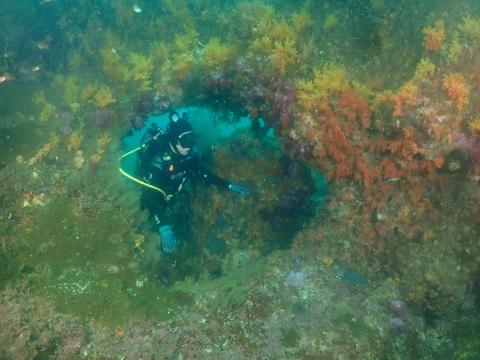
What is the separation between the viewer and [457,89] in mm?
4758

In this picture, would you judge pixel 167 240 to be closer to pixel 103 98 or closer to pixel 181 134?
pixel 181 134

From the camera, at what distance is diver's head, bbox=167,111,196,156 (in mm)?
A: 6961

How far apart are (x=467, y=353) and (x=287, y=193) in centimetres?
408

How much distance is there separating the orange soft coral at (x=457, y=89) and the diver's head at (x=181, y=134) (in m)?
4.33

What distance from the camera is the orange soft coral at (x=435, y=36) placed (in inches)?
205

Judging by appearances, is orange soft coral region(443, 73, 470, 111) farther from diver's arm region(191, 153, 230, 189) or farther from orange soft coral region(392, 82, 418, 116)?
diver's arm region(191, 153, 230, 189)

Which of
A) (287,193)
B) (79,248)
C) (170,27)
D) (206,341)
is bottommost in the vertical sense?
(206,341)

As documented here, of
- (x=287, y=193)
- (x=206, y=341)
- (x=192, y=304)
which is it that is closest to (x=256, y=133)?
(x=287, y=193)

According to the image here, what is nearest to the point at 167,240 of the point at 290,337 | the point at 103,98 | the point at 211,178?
the point at 211,178

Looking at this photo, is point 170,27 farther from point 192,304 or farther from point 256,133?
point 192,304

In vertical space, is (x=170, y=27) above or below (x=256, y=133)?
above

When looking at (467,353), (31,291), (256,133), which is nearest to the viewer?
(467,353)

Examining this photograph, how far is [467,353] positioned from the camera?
4410 millimetres

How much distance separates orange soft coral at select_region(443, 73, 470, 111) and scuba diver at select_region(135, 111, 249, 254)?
4.04m
